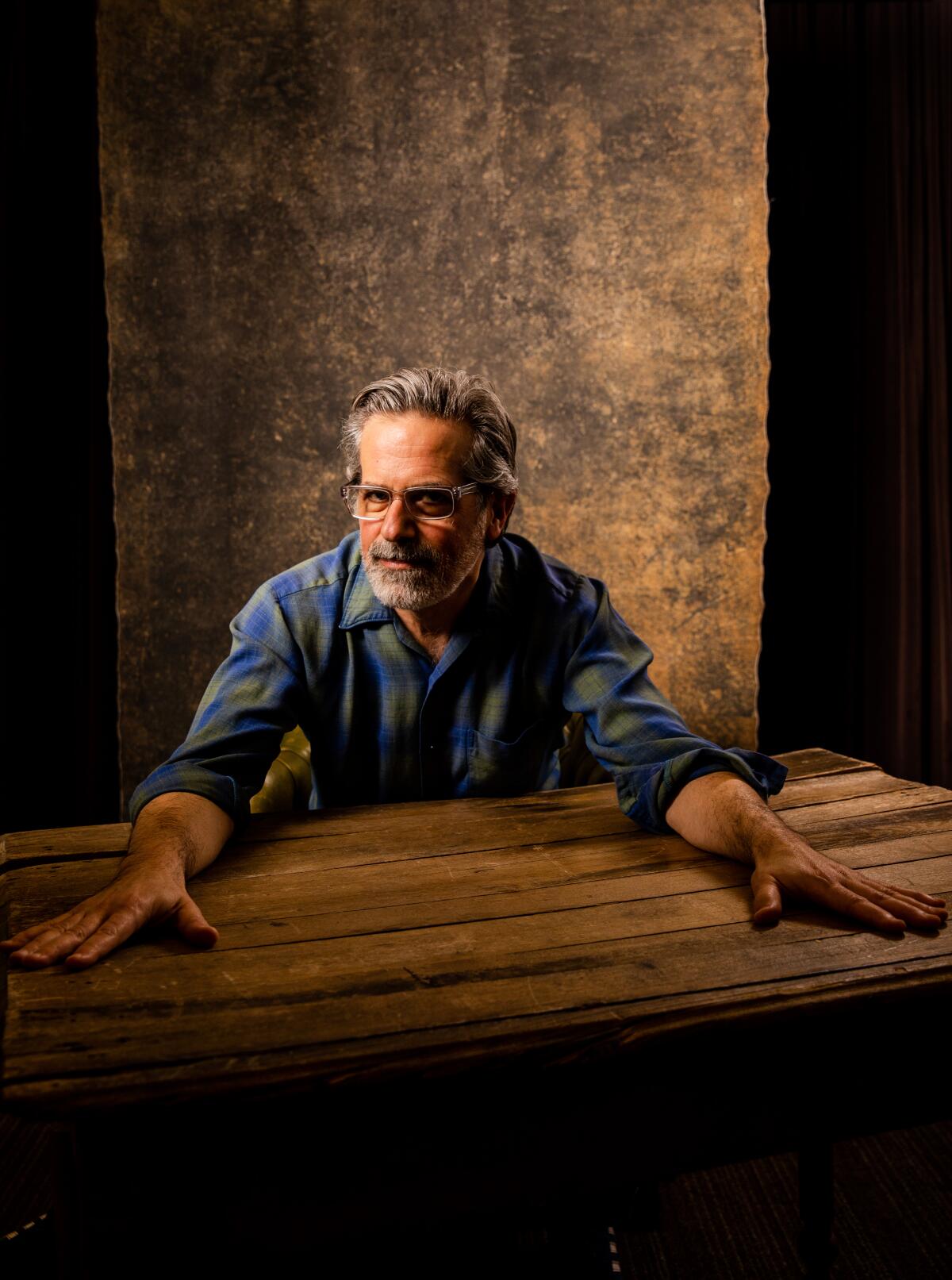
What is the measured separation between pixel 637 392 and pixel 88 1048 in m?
2.50

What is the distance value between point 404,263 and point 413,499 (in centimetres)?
131

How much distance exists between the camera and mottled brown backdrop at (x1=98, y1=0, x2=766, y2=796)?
287 centimetres

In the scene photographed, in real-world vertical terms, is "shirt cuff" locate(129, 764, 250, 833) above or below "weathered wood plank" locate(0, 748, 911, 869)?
above

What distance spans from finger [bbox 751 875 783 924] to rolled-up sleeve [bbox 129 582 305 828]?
0.89 m

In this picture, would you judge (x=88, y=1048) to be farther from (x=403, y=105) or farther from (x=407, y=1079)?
(x=403, y=105)

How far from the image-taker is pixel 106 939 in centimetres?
126

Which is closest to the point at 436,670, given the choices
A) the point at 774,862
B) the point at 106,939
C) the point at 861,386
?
the point at 774,862

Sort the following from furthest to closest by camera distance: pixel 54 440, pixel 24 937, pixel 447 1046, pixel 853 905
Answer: pixel 54 440 → pixel 853 905 → pixel 24 937 → pixel 447 1046

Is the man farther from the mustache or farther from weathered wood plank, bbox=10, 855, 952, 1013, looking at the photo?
weathered wood plank, bbox=10, 855, 952, 1013

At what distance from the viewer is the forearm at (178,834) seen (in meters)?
1.45

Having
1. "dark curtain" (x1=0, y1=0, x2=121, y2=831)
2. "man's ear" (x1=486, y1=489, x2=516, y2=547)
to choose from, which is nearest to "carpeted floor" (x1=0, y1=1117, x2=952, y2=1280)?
"dark curtain" (x1=0, y1=0, x2=121, y2=831)

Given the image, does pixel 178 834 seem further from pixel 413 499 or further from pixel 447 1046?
pixel 413 499

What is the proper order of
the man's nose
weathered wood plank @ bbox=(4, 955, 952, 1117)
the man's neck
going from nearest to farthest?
weathered wood plank @ bbox=(4, 955, 952, 1117), the man's nose, the man's neck

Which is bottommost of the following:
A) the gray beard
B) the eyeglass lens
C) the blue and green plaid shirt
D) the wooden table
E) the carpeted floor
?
the carpeted floor
